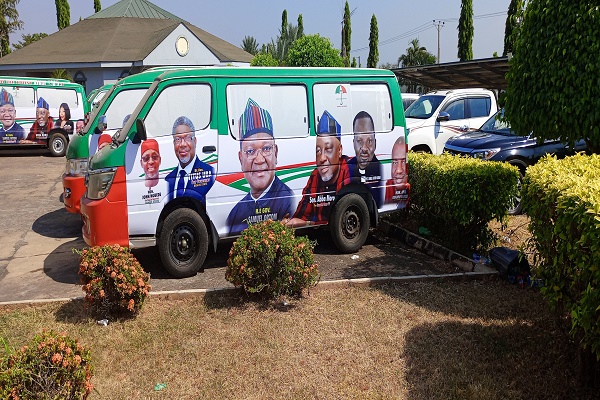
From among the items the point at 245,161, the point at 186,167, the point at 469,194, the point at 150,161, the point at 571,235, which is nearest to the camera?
the point at 571,235

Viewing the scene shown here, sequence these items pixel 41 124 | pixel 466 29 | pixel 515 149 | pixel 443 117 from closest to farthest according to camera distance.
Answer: pixel 515 149 → pixel 443 117 → pixel 41 124 → pixel 466 29

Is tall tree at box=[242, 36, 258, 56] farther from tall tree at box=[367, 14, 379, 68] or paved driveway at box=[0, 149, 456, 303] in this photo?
paved driveway at box=[0, 149, 456, 303]

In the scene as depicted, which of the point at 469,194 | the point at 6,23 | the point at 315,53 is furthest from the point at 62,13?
the point at 469,194

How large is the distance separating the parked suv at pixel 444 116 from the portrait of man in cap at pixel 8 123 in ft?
41.0

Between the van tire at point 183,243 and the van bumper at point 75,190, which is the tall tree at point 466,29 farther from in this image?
the van tire at point 183,243

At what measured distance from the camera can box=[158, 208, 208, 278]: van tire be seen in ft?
21.3

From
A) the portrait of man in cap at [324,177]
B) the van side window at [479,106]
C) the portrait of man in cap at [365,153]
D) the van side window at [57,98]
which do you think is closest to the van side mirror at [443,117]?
the van side window at [479,106]

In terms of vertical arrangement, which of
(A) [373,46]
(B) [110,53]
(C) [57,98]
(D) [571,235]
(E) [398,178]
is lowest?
(D) [571,235]

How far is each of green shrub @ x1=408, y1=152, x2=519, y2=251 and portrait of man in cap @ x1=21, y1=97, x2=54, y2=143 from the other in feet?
48.4

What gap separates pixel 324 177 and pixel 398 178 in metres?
1.20

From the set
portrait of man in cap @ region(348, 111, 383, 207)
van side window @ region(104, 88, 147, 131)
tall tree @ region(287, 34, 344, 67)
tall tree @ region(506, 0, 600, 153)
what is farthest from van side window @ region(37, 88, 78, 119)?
tall tree @ region(506, 0, 600, 153)

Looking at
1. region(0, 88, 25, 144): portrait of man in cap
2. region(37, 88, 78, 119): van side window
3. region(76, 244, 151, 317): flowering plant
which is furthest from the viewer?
region(37, 88, 78, 119): van side window

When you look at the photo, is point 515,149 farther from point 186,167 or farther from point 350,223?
point 186,167

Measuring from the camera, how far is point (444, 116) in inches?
512
